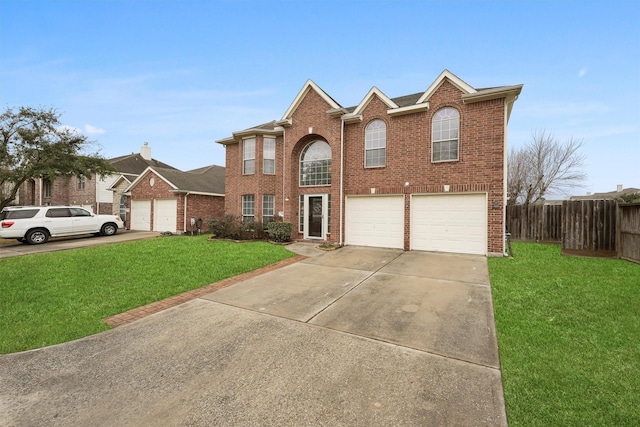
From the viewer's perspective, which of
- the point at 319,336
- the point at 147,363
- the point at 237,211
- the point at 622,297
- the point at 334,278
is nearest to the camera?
the point at 147,363

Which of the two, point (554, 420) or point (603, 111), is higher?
point (603, 111)

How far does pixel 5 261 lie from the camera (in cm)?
902

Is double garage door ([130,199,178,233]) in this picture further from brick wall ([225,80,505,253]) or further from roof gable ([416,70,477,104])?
roof gable ([416,70,477,104])

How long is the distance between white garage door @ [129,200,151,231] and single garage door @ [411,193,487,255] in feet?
56.9

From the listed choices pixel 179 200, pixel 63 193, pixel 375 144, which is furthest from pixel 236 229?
pixel 63 193

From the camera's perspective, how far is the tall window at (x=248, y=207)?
1531cm

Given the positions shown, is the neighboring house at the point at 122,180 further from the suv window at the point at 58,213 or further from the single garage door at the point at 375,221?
the single garage door at the point at 375,221

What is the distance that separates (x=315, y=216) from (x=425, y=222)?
5058mm

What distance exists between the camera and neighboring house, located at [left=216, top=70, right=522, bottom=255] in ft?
32.4

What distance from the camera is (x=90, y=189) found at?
2367 cm

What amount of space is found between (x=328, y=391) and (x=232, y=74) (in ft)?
51.1

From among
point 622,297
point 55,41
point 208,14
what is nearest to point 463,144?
point 622,297

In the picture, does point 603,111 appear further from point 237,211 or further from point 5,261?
point 5,261

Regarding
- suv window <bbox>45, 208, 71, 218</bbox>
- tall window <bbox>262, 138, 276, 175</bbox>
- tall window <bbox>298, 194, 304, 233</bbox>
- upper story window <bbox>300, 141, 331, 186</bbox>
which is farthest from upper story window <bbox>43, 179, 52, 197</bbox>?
upper story window <bbox>300, 141, 331, 186</bbox>
